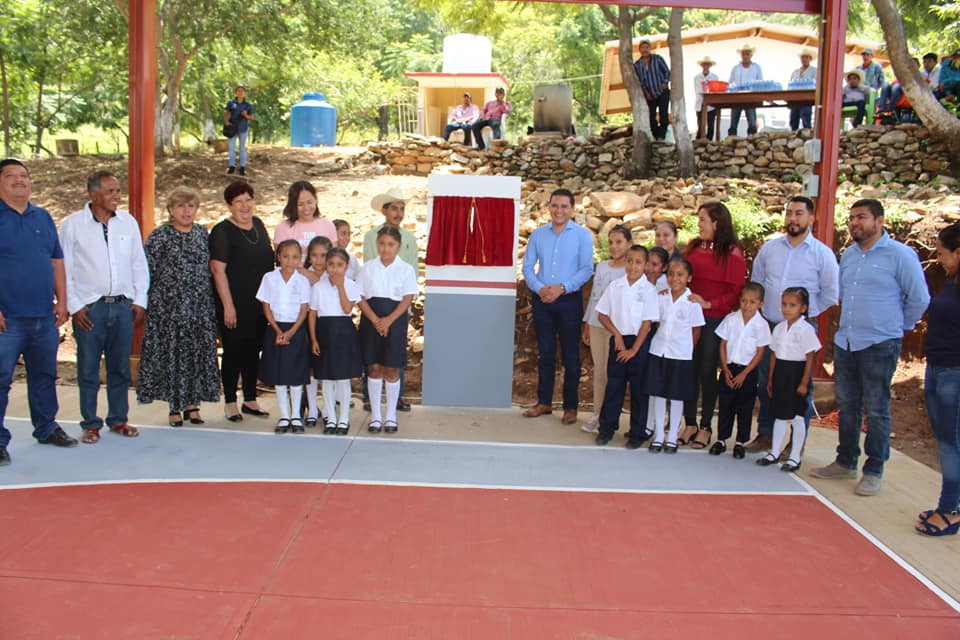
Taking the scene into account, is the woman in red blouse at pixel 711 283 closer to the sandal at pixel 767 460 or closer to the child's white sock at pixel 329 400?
the sandal at pixel 767 460

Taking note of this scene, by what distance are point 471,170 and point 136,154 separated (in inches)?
329

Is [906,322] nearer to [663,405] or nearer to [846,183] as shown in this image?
[663,405]

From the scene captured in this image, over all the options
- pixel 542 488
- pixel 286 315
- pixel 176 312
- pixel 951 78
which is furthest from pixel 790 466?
pixel 951 78

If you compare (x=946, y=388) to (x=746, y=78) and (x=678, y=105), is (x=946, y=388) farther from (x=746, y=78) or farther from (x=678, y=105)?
(x=746, y=78)

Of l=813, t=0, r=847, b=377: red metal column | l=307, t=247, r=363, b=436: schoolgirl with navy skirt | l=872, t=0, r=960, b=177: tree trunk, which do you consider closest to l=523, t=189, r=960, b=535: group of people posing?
l=813, t=0, r=847, b=377: red metal column

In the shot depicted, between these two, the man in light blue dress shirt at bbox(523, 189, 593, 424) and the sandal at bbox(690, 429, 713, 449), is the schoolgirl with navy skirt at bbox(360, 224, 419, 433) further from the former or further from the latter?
the sandal at bbox(690, 429, 713, 449)

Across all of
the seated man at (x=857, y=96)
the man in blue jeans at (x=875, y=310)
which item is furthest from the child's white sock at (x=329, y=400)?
the seated man at (x=857, y=96)

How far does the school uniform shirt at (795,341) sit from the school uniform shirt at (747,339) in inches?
3.3

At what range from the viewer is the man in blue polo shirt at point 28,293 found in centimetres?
506

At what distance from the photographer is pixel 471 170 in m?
14.9

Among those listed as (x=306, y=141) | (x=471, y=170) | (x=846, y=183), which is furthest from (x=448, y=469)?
(x=306, y=141)

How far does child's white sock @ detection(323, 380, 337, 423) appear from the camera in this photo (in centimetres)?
607

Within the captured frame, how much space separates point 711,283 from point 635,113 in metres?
7.36

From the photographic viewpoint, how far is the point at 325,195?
1348 cm
